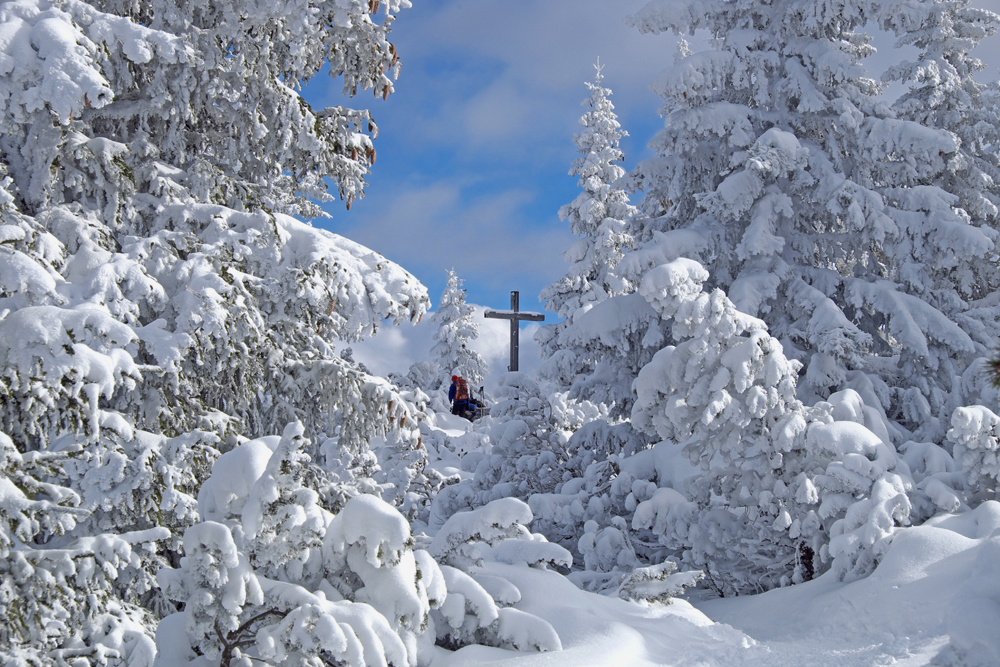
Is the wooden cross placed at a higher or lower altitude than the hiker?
higher

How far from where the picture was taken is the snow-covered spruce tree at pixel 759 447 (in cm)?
705

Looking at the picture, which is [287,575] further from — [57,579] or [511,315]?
[511,315]

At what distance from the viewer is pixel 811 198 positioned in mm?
10992

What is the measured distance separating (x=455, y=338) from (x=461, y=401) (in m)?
6.33

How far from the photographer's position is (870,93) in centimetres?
1260

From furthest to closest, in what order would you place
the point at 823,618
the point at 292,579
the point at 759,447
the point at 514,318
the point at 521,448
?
the point at 514,318 → the point at 521,448 → the point at 759,447 → the point at 823,618 → the point at 292,579

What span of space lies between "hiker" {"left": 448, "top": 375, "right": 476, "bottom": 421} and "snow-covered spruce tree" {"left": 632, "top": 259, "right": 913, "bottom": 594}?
17767 mm

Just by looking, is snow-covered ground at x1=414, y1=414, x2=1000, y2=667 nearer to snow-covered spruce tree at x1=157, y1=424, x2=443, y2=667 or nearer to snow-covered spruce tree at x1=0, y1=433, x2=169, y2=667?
snow-covered spruce tree at x1=157, y1=424, x2=443, y2=667

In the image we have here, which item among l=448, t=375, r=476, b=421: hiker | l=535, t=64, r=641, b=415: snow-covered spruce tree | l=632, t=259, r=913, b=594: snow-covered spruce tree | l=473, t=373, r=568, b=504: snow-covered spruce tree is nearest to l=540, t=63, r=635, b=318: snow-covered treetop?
l=535, t=64, r=641, b=415: snow-covered spruce tree

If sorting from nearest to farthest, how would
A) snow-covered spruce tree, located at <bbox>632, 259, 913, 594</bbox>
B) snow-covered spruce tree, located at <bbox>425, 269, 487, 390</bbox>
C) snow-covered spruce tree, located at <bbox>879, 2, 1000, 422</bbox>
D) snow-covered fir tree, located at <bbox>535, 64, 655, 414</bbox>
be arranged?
1. snow-covered spruce tree, located at <bbox>632, 259, 913, 594</bbox>
2. snow-covered spruce tree, located at <bbox>879, 2, 1000, 422</bbox>
3. snow-covered fir tree, located at <bbox>535, 64, 655, 414</bbox>
4. snow-covered spruce tree, located at <bbox>425, 269, 487, 390</bbox>

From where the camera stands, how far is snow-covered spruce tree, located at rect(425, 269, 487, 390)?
31.8 m

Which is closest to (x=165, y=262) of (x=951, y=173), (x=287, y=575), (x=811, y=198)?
(x=287, y=575)

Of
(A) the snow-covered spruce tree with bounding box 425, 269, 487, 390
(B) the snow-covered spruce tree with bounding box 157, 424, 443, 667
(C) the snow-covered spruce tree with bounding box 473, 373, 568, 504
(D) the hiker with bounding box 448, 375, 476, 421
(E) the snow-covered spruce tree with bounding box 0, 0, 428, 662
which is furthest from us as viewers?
(A) the snow-covered spruce tree with bounding box 425, 269, 487, 390

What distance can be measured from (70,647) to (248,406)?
2.36m
